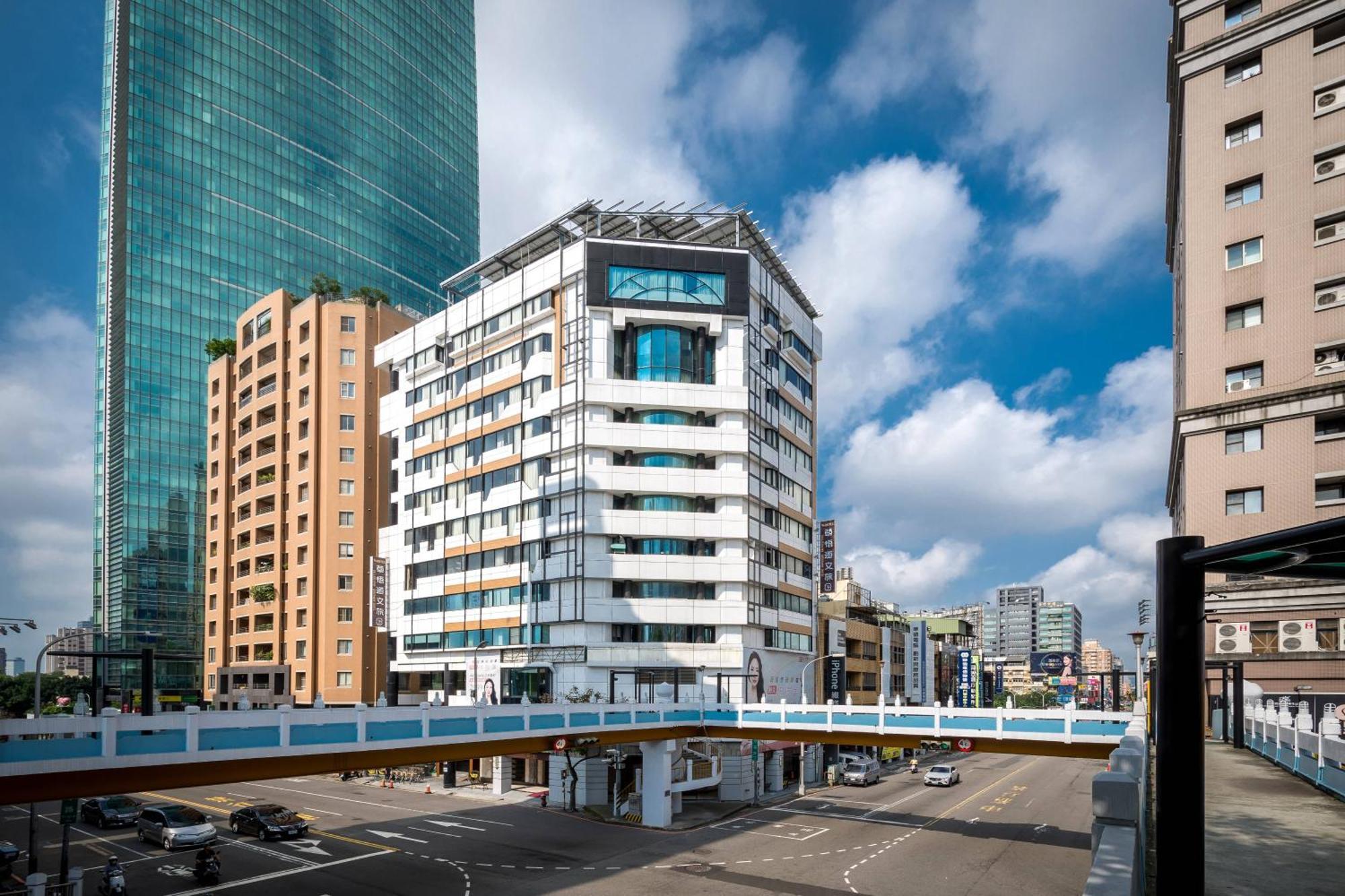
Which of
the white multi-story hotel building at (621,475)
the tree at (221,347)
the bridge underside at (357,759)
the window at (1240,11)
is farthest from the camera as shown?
the tree at (221,347)

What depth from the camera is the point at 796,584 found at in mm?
74188

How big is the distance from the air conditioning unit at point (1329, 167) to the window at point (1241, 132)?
3.39 meters

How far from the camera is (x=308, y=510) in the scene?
8444 cm

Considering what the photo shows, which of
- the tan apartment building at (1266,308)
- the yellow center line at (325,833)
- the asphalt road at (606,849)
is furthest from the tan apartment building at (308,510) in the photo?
the tan apartment building at (1266,308)

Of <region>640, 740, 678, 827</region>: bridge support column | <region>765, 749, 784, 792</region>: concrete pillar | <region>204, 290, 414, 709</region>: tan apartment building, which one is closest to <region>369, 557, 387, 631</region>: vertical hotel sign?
<region>204, 290, 414, 709</region>: tan apartment building

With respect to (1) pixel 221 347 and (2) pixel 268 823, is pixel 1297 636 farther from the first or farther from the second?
(1) pixel 221 347

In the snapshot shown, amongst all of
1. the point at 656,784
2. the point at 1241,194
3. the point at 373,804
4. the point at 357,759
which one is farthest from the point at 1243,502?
the point at 373,804

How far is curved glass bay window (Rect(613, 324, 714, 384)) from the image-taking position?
66.6 m

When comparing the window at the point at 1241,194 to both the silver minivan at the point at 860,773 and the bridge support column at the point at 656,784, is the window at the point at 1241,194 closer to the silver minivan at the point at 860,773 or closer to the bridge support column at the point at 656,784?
the bridge support column at the point at 656,784

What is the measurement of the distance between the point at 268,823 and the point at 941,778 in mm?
45213

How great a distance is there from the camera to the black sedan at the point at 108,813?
46812 mm

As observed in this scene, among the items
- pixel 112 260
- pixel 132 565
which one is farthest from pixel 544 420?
pixel 112 260

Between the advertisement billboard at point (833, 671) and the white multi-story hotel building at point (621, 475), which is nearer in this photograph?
the white multi-story hotel building at point (621, 475)

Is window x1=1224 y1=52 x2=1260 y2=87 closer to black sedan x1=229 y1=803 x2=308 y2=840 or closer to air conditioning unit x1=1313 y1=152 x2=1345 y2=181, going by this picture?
air conditioning unit x1=1313 y1=152 x2=1345 y2=181
